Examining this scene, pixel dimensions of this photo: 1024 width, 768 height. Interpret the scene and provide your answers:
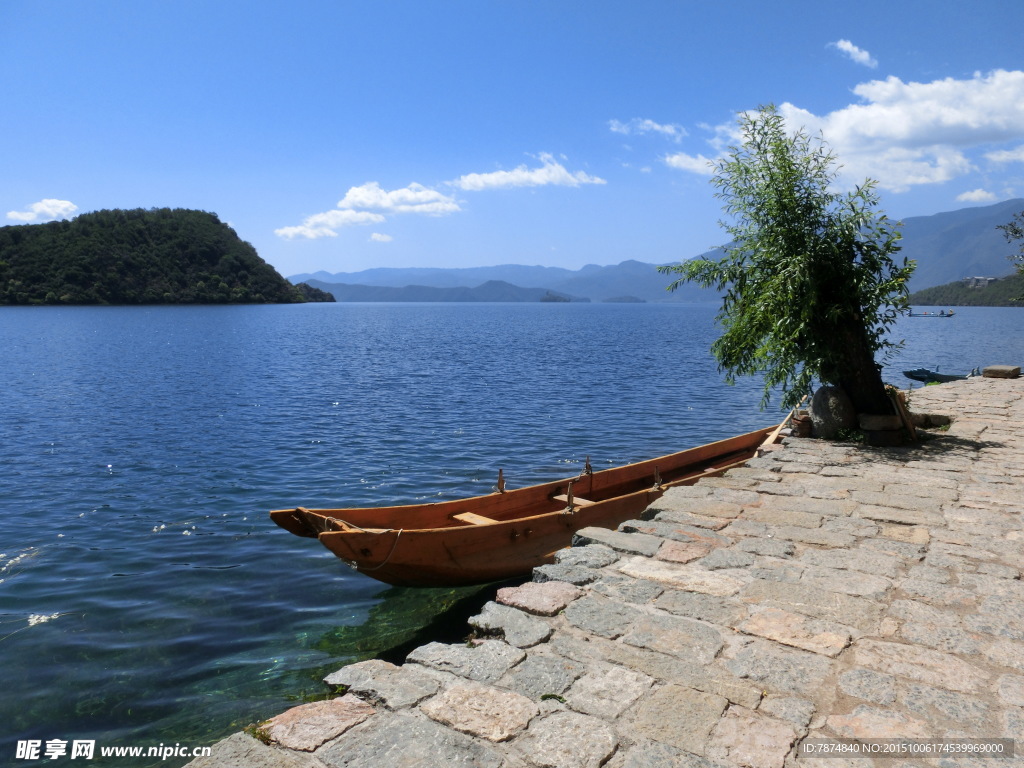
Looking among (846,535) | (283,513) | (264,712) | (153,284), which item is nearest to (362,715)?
(264,712)

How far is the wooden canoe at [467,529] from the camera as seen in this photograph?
5969 millimetres

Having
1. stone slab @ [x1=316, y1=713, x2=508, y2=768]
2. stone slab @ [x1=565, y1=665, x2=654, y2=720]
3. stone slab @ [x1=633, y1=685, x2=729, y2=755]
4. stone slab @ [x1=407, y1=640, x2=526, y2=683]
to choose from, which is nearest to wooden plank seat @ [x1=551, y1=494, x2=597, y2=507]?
stone slab @ [x1=407, y1=640, x2=526, y2=683]

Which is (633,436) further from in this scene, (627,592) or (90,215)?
(90,215)

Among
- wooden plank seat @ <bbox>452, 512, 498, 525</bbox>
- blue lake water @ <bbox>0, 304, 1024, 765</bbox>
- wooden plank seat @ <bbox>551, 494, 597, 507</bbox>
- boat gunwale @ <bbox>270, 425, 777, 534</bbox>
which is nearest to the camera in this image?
blue lake water @ <bbox>0, 304, 1024, 765</bbox>

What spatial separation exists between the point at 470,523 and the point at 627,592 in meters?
2.60

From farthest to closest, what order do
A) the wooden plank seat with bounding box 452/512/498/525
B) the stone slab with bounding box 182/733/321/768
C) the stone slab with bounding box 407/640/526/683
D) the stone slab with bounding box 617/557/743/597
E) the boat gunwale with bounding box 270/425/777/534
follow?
the wooden plank seat with bounding box 452/512/498/525
the boat gunwale with bounding box 270/425/777/534
the stone slab with bounding box 617/557/743/597
the stone slab with bounding box 407/640/526/683
the stone slab with bounding box 182/733/321/768

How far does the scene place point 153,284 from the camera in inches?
4117

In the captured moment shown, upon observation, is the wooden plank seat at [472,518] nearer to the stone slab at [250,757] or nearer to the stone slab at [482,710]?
the stone slab at [482,710]

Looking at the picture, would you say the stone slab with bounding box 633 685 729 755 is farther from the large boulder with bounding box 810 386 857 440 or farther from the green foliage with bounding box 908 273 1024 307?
the green foliage with bounding box 908 273 1024 307

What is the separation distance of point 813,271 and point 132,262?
114 metres

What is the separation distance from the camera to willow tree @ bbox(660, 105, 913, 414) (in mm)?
9375

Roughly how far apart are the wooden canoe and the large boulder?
A: 2.32 m

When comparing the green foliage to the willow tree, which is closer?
the willow tree

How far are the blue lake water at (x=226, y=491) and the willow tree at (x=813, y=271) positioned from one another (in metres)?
4.93
